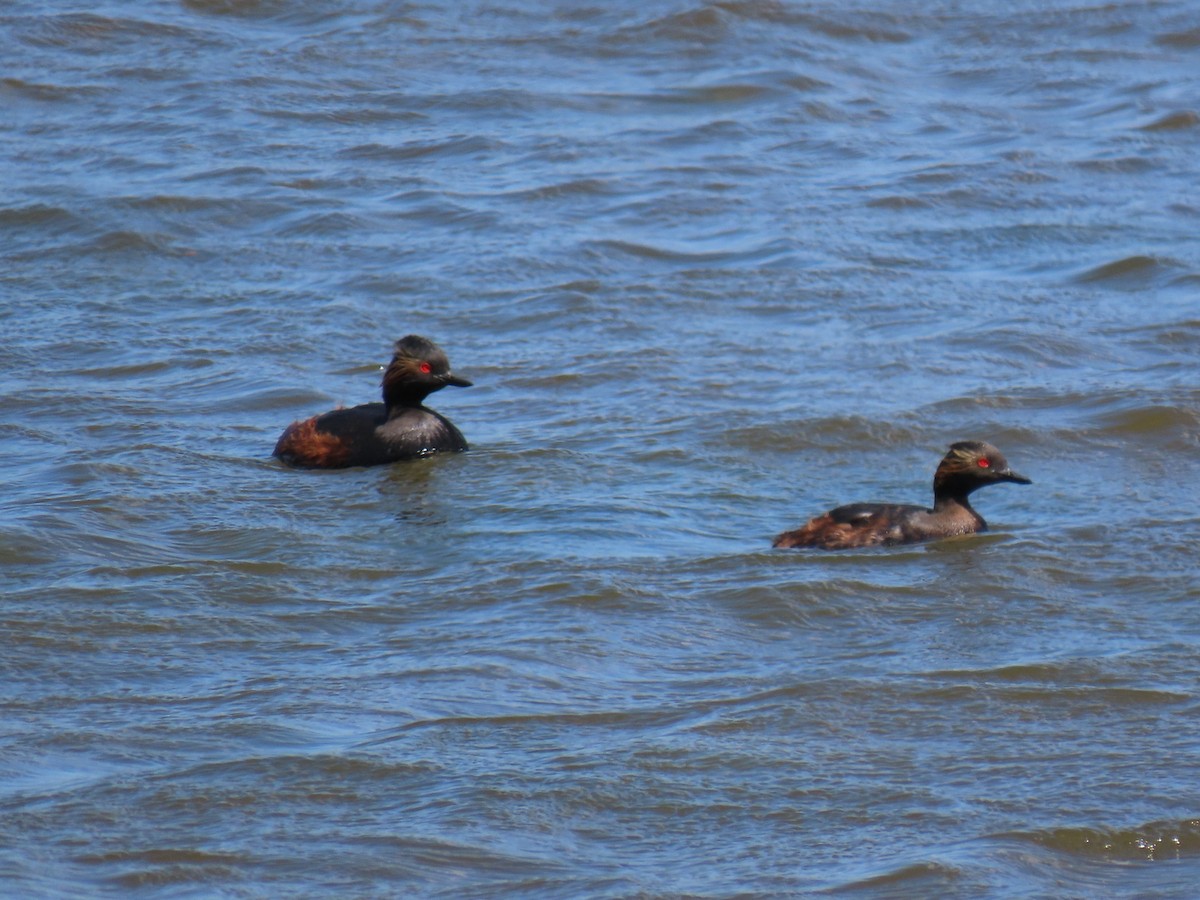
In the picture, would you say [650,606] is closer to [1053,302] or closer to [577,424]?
[577,424]

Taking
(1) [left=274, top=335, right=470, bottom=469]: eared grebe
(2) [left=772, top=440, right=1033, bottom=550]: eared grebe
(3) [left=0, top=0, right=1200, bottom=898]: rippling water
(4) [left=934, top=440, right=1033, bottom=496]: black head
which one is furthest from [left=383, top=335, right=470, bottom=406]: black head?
(4) [left=934, top=440, right=1033, bottom=496]: black head

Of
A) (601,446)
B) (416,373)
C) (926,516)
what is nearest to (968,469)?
(926,516)

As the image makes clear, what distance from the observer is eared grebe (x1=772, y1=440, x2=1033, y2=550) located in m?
10.0

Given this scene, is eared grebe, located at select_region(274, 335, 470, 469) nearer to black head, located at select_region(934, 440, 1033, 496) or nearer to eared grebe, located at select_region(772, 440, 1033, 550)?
eared grebe, located at select_region(772, 440, 1033, 550)

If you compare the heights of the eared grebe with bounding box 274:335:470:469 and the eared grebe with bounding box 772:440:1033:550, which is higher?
the eared grebe with bounding box 274:335:470:469

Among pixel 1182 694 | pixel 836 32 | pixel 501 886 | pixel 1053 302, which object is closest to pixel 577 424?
pixel 1053 302

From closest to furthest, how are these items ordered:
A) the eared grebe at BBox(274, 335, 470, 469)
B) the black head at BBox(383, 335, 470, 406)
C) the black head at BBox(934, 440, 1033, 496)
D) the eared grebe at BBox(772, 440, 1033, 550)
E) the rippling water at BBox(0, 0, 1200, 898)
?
the rippling water at BBox(0, 0, 1200, 898)
the eared grebe at BBox(772, 440, 1033, 550)
the black head at BBox(934, 440, 1033, 496)
the eared grebe at BBox(274, 335, 470, 469)
the black head at BBox(383, 335, 470, 406)

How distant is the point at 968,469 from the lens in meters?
10.4

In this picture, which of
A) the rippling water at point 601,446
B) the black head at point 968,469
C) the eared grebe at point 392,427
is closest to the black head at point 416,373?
the eared grebe at point 392,427

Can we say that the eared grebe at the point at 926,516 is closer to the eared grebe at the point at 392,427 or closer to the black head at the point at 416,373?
the eared grebe at the point at 392,427

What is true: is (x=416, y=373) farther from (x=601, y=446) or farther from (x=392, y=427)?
(x=601, y=446)

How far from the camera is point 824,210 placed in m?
16.1

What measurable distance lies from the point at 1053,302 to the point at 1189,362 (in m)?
1.35

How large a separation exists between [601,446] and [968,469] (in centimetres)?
222
